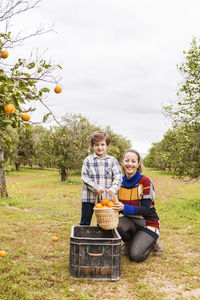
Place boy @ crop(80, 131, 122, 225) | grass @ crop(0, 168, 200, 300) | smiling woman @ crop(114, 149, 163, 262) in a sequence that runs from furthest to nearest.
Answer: boy @ crop(80, 131, 122, 225), smiling woman @ crop(114, 149, 163, 262), grass @ crop(0, 168, 200, 300)

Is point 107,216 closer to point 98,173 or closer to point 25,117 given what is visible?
point 98,173

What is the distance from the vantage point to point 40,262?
4.36 metres

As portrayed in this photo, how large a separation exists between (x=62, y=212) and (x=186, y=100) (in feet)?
18.7

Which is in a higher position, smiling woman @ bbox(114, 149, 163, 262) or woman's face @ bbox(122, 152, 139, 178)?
woman's face @ bbox(122, 152, 139, 178)

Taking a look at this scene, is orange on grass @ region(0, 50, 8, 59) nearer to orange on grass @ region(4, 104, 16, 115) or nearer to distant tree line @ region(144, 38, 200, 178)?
orange on grass @ region(4, 104, 16, 115)

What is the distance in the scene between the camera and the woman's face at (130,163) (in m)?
4.77

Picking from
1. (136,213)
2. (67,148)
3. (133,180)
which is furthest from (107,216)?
(67,148)

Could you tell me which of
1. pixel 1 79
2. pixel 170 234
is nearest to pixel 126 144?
pixel 170 234

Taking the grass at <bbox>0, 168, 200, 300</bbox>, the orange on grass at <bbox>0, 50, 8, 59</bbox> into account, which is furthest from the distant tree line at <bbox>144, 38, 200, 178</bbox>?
the orange on grass at <bbox>0, 50, 8, 59</bbox>

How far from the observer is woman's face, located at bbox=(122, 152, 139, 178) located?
477 cm

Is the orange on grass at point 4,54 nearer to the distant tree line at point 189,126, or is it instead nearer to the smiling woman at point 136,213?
the smiling woman at point 136,213

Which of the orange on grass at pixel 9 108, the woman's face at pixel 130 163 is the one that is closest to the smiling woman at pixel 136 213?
the woman's face at pixel 130 163

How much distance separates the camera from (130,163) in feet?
15.6

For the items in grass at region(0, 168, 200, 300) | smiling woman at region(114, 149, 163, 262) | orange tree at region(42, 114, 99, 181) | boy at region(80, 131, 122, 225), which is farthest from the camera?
orange tree at region(42, 114, 99, 181)
